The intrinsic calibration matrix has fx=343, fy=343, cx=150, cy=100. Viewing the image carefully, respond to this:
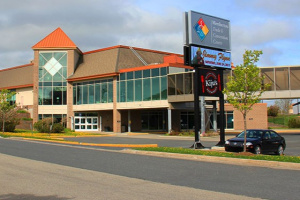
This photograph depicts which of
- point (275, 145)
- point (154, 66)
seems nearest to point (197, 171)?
point (275, 145)

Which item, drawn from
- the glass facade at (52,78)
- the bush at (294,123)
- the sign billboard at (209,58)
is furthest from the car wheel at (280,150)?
the bush at (294,123)

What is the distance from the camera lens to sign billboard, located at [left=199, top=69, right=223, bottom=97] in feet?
68.0

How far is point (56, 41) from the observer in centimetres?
4822

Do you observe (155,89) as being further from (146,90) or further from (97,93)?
(97,93)

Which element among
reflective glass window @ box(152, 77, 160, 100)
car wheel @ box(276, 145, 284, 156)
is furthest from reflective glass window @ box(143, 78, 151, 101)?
car wheel @ box(276, 145, 284, 156)

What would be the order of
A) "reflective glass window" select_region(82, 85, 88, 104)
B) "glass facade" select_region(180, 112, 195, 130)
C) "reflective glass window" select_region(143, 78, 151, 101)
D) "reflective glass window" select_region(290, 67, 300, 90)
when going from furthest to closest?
"reflective glass window" select_region(82, 85, 88, 104)
"glass facade" select_region(180, 112, 195, 130)
"reflective glass window" select_region(143, 78, 151, 101)
"reflective glass window" select_region(290, 67, 300, 90)

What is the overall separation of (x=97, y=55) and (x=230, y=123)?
70.1ft

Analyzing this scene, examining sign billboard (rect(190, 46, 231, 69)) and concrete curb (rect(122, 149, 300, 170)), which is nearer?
concrete curb (rect(122, 149, 300, 170))

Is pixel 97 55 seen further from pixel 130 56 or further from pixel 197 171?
pixel 197 171

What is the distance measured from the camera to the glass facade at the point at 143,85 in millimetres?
38600

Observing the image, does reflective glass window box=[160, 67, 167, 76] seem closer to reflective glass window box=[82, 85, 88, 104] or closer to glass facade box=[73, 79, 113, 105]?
glass facade box=[73, 79, 113, 105]

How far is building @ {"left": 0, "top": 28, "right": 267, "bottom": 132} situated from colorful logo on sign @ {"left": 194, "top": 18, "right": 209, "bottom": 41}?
786 inches

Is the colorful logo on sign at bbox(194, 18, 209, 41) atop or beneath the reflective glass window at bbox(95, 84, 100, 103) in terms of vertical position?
atop

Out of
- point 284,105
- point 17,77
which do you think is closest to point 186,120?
point 17,77
